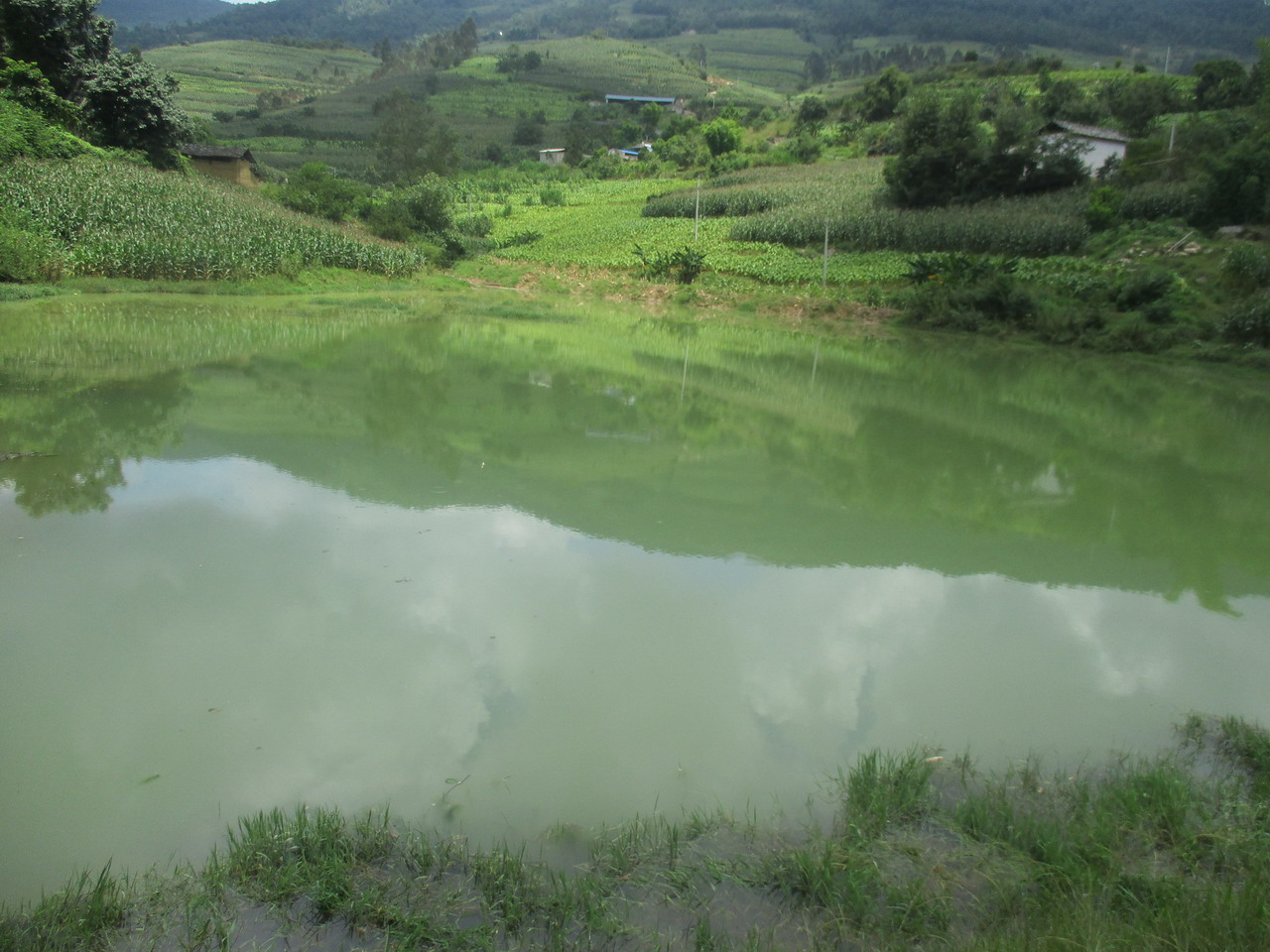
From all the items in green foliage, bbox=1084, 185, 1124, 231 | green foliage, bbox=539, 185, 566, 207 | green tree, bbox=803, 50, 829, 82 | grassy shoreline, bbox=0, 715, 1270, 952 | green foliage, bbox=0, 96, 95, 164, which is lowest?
grassy shoreline, bbox=0, 715, 1270, 952

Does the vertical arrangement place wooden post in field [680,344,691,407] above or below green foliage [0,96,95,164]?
below

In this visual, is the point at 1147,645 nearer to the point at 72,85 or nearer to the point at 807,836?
the point at 807,836

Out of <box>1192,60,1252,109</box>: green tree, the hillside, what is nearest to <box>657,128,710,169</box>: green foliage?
the hillside

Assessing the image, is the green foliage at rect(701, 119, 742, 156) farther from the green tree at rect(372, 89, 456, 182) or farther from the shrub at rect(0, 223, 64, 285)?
the shrub at rect(0, 223, 64, 285)

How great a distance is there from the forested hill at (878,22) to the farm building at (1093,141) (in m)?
77.8

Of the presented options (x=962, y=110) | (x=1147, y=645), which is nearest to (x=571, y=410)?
(x=1147, y=645)

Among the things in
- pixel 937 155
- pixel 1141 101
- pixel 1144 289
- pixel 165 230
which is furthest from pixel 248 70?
pixel 1144 289

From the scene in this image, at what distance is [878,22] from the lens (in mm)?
150625

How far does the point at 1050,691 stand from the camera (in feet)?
14.2

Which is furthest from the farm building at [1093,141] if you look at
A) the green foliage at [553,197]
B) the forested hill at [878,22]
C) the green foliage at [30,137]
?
the forested hill at [878,22]

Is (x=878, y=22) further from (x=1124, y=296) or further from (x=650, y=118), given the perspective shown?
(x=1124, y=296)

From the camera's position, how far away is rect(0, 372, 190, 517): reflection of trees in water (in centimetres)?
653

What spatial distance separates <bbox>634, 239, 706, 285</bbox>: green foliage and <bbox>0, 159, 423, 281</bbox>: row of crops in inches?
254

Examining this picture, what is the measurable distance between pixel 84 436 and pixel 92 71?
23.8 m
